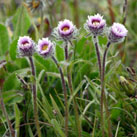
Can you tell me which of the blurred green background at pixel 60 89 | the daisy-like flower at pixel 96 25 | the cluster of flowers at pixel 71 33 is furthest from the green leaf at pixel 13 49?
the daisy-like flower at pixel 96 25

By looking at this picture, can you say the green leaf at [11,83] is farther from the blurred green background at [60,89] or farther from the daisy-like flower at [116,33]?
the daisy-like flower at [116,33]

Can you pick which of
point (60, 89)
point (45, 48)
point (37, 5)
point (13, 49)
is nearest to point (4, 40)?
point (13, 49)

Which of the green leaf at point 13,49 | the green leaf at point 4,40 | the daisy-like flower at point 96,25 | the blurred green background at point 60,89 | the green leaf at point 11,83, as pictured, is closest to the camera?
the daisy-like flower at point 96,25

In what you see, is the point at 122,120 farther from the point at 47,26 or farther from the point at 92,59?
the point at 47,26

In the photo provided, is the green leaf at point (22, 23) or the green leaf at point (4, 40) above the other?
the green leaf at point (22, 23)

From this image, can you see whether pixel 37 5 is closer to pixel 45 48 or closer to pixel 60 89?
pixel 60 89

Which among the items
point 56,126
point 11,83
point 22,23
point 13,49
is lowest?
point 56,126
